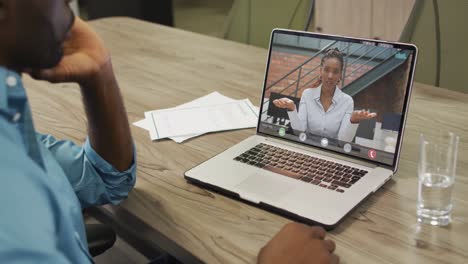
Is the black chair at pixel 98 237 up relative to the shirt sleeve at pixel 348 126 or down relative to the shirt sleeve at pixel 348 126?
down

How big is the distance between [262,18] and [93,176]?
1493 millimetres

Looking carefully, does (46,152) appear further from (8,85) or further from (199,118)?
(199,118)

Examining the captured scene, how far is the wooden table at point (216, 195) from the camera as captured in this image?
910 millimetres

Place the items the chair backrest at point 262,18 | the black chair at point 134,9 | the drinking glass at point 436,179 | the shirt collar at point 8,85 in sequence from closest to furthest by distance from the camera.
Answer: the shirt collar at point 8,85, the drinking glass at point 436,179, the chair backrest at point 262,18, the black chair at point 134,9

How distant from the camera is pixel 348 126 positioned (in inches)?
44.1

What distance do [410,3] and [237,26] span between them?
2.49 feet

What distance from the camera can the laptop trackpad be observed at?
40.5 inches

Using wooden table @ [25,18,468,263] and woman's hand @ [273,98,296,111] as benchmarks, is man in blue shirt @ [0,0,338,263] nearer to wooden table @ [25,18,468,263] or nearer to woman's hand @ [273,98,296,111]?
wooden table @ [25,18,468,263]

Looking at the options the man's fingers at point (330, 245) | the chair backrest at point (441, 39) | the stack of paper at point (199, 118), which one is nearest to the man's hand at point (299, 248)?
the man's fingers at point (330, 245)

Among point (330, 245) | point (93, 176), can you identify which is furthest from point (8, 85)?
point (330, 245)

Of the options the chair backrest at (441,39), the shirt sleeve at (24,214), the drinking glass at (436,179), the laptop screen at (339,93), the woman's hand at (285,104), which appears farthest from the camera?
the chair backrest at (441,39)

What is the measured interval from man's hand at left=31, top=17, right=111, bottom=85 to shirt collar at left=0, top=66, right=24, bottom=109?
0.70 feet

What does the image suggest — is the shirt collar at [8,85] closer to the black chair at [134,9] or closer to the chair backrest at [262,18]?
the chair backrest at [262,18]

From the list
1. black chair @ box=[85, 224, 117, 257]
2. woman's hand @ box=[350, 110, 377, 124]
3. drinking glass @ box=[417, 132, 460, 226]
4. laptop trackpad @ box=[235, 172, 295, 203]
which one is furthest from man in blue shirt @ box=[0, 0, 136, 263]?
drinking glass @ box=[417, 132, 460, 226]
